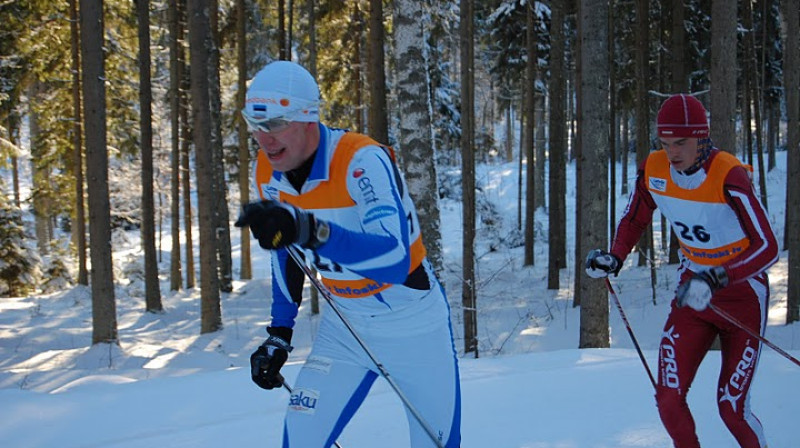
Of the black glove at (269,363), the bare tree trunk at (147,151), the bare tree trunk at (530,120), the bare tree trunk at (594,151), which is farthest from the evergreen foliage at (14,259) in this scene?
the black glove at (269,363)

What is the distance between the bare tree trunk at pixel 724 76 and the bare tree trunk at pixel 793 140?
14.1 ft

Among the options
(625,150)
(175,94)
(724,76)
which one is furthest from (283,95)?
(625,150)

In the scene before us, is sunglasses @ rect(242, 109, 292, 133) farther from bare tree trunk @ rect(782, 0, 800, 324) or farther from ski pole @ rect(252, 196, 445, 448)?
bare tree trunk @ rect(782, 0, 800, 324)

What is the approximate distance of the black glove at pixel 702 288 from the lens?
3275 mm

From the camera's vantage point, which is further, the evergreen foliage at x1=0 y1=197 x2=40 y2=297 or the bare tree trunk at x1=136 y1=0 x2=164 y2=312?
the evergreen foliage at x1=0 y1=197 x2=40 y2=297

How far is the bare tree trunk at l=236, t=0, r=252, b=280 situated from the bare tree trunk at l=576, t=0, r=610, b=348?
1019cm

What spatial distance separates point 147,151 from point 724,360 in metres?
14.1

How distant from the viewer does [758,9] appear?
2420 cm

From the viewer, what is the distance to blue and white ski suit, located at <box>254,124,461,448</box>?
8.50ft

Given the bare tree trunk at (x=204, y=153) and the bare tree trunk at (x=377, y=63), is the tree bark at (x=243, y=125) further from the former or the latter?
the bare tree trunk at (x=377, y=63)

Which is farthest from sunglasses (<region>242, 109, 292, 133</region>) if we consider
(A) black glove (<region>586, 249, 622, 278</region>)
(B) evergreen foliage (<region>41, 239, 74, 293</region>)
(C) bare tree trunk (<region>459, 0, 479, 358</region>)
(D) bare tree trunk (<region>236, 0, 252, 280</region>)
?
(B) evergreen foliage (<region>41, 239, 74, 293</region>)

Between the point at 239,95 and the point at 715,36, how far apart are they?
13850mm

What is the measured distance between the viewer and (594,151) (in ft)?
26.1

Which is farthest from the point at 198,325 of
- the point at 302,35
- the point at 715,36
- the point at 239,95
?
the point at 715,36
